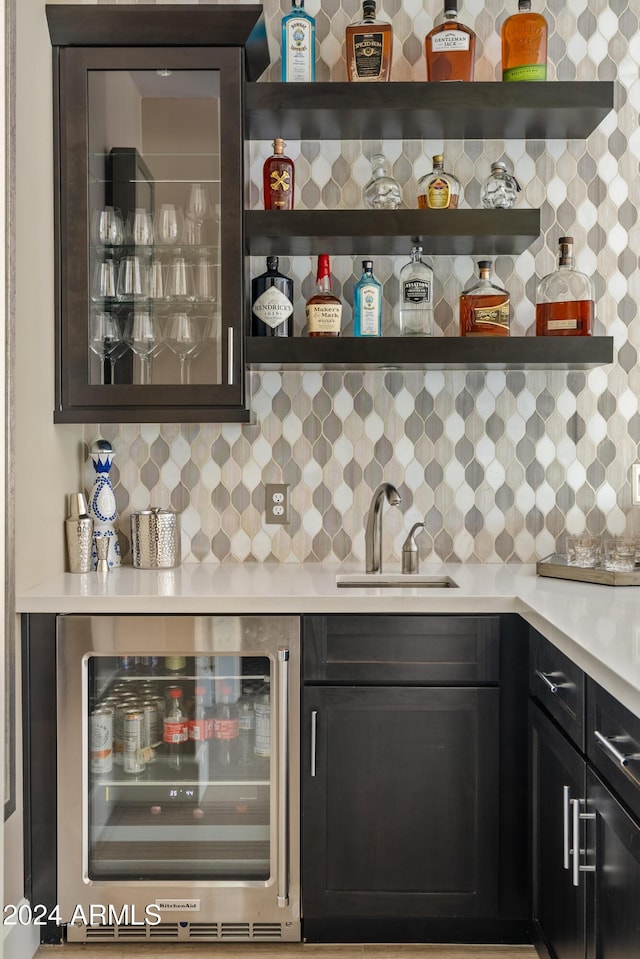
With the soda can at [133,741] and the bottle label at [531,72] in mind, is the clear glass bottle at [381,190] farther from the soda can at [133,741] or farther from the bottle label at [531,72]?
the soda can at [133,741]

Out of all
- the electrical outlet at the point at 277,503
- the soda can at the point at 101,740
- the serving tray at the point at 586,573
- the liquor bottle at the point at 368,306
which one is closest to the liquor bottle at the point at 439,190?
the liquor bottle at the point at 368,306

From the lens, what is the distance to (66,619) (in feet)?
6.29

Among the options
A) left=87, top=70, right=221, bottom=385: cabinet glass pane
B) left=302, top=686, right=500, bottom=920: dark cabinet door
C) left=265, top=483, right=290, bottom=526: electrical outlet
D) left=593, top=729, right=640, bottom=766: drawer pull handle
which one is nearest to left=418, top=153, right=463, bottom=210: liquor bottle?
left=87, top=70, right=221, bottom=385: cabinet glass pane

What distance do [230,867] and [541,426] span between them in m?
1.50

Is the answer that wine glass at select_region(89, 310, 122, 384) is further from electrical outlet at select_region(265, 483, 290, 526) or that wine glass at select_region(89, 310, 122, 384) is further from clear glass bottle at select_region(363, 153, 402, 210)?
Answer: clear glass bottle at select_region(363, 153, 402, 210)

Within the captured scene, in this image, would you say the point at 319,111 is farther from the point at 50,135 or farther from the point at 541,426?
the point at 541,426

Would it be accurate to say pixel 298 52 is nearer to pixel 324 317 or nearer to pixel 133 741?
pixel 324 317

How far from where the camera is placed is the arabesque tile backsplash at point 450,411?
7.93ft

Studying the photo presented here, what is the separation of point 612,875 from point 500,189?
1768mm

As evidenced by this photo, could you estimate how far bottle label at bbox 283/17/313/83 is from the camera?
7.43ft

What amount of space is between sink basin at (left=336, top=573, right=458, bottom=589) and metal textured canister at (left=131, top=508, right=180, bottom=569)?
51 cm

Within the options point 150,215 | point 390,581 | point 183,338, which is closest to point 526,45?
point 150,215

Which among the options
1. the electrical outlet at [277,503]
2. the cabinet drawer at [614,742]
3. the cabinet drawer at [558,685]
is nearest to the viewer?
the cabinet drawer at [614,742]

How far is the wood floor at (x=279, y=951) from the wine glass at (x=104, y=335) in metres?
1.43
